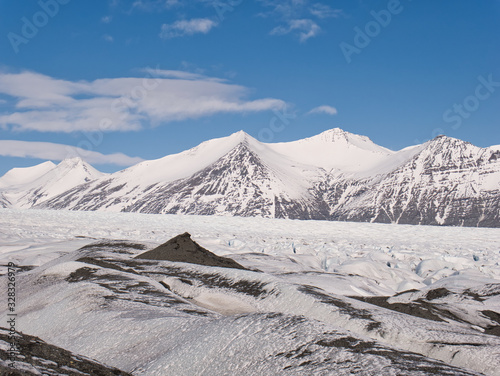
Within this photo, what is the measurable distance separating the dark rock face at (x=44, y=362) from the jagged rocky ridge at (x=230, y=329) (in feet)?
2.21

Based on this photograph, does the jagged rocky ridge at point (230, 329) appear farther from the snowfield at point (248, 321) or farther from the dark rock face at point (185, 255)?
the dark rock face at point (185, 255)

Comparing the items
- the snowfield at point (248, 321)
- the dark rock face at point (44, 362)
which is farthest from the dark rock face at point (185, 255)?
the dark rock face at point (44, 362)

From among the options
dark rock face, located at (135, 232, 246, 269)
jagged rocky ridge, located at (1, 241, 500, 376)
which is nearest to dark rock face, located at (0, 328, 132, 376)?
jagged rocky ridge, located at (1, 241, 500, 376)

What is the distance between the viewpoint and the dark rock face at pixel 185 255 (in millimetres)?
14891

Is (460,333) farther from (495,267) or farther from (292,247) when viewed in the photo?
(292,247)

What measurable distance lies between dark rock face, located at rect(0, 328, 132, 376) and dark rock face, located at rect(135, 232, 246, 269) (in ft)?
31.5

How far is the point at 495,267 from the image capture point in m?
23.9

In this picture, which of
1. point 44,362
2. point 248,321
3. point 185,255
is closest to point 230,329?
point 248,321

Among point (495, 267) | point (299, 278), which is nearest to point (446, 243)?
point (495, 267)

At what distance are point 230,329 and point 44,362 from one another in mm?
1911

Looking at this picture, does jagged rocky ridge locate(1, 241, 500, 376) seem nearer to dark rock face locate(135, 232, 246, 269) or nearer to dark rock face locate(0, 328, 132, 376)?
dark rock face locate(0, 328, 132, 376)

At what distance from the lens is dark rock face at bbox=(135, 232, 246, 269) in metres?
14.9

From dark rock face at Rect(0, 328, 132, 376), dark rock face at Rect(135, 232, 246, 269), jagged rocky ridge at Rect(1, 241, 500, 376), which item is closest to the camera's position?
dark rock face at Rect(0, 328, 132, 376)

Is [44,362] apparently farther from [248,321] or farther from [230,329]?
[248,321]
